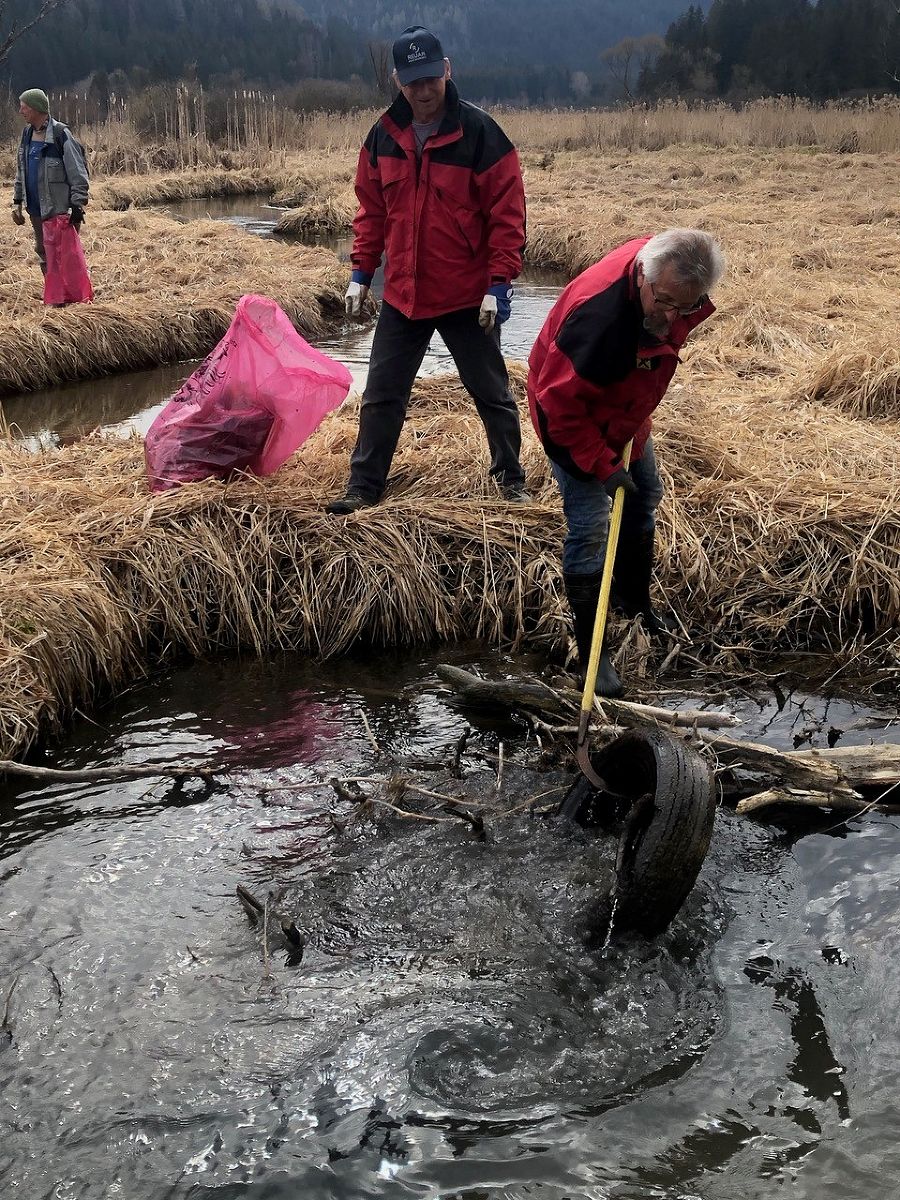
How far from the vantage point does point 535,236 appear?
49.1 ft

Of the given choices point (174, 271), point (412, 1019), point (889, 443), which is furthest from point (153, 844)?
point (174, 271)

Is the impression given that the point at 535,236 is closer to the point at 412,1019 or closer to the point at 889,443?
the point at 889,443

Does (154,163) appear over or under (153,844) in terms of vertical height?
over

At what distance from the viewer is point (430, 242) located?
4684 mm

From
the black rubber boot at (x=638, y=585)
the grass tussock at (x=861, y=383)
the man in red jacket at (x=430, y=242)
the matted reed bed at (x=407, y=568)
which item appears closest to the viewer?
the black rubber boot at (x=638, y=585)

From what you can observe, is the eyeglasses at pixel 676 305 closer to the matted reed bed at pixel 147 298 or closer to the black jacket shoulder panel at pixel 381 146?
the black jacket shoulder panel at pixel 381 146

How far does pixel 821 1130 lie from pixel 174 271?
11.1 metres

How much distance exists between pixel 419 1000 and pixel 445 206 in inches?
130

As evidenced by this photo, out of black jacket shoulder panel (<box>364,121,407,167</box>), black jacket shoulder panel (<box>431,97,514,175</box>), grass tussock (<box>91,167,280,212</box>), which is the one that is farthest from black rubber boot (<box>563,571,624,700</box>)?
grass tussock (<box>91,167,280,212</box>)

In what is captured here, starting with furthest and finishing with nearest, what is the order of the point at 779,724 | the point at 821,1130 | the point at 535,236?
the point at 535,236 → the point at 779,724 → the point at 821,1130

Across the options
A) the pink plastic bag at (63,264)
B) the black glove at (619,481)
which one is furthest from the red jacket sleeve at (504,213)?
the pink plastic bag at (63,264)

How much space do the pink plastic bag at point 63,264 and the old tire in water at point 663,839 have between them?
8.26m

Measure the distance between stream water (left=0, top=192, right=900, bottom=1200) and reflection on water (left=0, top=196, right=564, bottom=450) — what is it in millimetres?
3997

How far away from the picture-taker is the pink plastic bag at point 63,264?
30.9 ft
